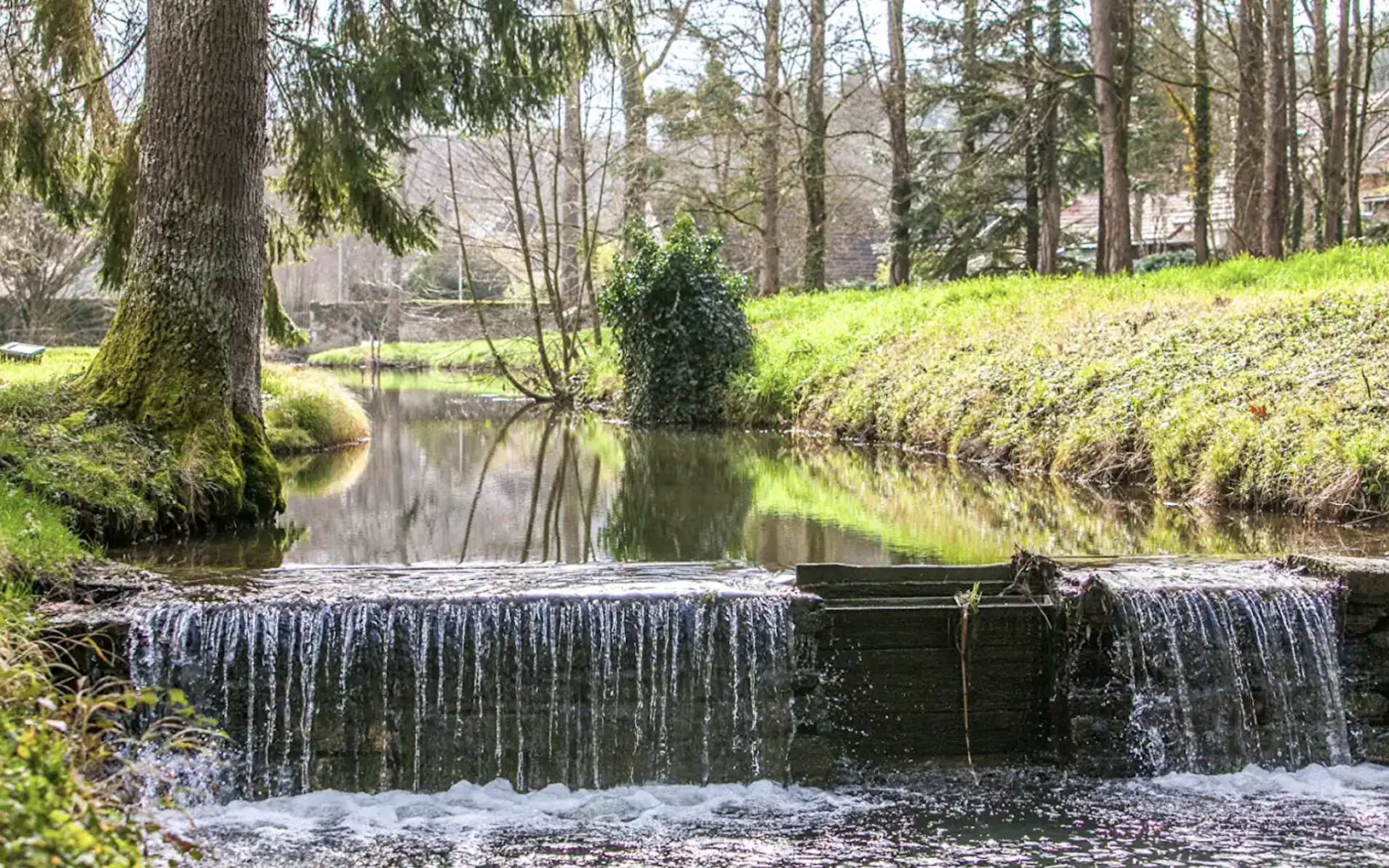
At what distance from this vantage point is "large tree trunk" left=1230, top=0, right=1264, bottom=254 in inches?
801

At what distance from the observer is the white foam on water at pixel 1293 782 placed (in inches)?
245

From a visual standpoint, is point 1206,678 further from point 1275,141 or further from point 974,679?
point 1275,141

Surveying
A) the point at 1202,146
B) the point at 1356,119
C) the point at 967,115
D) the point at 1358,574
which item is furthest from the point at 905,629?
the point at 1356,119

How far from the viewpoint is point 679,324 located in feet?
67.7

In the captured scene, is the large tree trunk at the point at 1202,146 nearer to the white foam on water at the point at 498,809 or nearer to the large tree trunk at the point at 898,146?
the large tree trunk at the point at 898,146

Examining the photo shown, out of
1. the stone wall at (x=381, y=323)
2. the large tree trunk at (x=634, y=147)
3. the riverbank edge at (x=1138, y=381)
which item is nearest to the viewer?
the riverbank edge at (x=1138, y=381)

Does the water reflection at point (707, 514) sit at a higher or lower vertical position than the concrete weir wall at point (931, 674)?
higher

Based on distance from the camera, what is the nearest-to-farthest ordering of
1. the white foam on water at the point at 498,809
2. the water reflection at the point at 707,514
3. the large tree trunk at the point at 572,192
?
the white foam on water at the point at 498,809
the water reflection at the point at 707,514
the large tree trunk at the point at 572,192

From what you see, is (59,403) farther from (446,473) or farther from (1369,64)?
(1369,64)

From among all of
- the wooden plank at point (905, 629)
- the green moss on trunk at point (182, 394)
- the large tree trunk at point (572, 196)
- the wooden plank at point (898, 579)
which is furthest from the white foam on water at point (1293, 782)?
the large tree trunk at point (572, 196)

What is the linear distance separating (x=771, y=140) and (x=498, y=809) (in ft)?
78.2

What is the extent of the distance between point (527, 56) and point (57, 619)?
26.9ft

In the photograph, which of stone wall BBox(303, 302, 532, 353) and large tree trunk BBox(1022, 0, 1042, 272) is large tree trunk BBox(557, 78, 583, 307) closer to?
large tree trunk BBox(1022, 0, 1042, 272)

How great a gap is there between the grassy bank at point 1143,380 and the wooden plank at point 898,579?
4288 mm
